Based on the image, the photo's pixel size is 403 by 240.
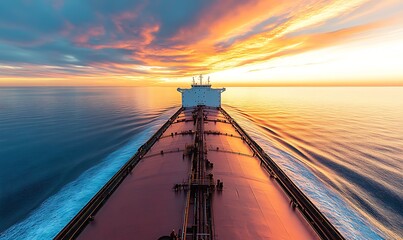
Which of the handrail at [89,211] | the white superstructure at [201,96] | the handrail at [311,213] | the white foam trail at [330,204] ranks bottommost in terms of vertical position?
the white foam trail at [330,204]

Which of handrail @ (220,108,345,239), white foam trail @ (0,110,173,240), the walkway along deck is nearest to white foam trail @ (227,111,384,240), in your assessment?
handrail @ (220,108,345,239)

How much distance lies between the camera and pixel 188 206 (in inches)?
319

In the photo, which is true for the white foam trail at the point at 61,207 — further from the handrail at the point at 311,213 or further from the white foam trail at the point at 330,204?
the white foam trail at the point at 330,204

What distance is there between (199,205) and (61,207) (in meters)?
11.8

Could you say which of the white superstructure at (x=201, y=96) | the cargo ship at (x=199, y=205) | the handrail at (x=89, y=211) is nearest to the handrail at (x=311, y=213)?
the cargo ship at (x=199, y=205)

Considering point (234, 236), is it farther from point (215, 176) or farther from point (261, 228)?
point (215, 176)

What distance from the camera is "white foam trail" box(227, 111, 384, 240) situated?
12.1 metres

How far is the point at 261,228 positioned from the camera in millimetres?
7496

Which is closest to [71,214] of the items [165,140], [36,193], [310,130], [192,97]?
[36,193]

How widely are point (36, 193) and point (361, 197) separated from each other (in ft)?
87.1

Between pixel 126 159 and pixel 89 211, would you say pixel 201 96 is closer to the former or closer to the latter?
pixel 126 159

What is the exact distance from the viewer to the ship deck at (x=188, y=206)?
288 inches

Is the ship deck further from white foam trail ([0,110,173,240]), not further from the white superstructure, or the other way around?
the white superstructure

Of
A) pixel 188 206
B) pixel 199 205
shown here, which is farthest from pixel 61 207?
pixel 199 205
